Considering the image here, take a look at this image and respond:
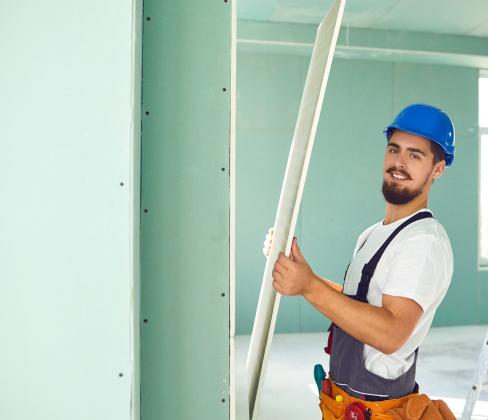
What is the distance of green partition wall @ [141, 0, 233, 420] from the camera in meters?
0.96

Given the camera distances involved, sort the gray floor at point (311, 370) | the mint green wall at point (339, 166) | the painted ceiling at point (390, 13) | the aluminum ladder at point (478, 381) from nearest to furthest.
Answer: the aluminum ladder at point (478, 381), the gray floor at point (311, 370), the painted ceiling at point (390, 13), the mint green wall at point (339, 166)

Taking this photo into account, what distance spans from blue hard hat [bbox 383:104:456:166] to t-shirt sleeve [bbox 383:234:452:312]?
39 centimetres

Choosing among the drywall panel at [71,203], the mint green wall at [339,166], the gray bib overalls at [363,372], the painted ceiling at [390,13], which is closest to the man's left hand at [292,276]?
the gray bib overalls at [363,372]

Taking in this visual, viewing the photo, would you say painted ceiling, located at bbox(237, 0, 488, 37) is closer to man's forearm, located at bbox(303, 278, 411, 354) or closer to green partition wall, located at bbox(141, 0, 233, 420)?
green partition wall, located at bbox(141, 0, 233, 420)

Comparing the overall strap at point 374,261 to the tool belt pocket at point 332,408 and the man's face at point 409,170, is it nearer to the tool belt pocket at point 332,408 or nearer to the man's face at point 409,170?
the man's face at point 409,170

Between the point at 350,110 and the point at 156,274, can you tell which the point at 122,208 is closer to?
the point at 156,274

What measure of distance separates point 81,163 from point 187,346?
53 centimetres

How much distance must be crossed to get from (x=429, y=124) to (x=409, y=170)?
180mm

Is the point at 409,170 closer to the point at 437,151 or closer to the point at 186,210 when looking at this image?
the point at 437,151

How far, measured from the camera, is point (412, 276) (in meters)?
1.15

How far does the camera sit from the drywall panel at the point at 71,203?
0.79 meters

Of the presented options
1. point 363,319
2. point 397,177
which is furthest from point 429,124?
point 363,319

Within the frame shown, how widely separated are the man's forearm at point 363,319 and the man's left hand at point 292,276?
0.04 m

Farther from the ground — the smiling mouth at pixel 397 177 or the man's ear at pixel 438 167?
the man's ear at pixel 438 167
